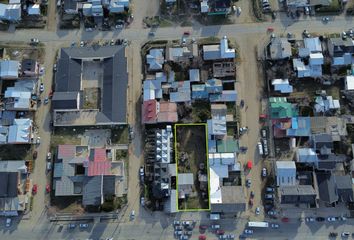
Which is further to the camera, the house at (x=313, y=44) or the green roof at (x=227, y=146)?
the house at (x=313, y=44)

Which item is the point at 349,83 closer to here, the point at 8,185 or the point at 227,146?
the point at 227,146

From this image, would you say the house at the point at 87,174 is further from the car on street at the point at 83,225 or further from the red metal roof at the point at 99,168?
the car on street at the point at 83,225

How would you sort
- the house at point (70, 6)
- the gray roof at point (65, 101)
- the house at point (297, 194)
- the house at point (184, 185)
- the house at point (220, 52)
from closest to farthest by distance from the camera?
the house at point (297, 194), the house at point (184, 185), the gray roof at point (65, 101), the house at point (220, 52), the house at point (70, 6)

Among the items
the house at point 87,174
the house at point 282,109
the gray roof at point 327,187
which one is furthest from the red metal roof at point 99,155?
the gray roof at point 327,187

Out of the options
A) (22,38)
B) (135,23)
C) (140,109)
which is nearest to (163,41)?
(135,23)

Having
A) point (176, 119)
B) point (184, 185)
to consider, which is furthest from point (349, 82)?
point (184, 185)

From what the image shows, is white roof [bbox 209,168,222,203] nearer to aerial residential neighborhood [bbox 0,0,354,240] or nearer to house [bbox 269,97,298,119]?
aerial residential neighborhood [bbox 0,0,354,240]

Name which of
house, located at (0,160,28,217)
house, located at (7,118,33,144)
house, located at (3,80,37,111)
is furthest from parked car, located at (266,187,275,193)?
house, located at (3,80,37,111)

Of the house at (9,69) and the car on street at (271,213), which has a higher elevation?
the house at (9,69)
